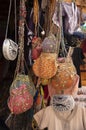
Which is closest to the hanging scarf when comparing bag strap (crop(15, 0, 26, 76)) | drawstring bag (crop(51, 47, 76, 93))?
drawstring bag (crop(51, 47, 76, 93))

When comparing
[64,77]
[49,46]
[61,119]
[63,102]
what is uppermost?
[49,46]

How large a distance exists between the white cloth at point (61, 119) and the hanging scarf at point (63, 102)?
0.19ft

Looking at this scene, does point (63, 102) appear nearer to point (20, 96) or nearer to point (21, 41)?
point (20, 96)

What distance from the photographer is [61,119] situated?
1473 millimetres

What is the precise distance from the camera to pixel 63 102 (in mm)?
1391

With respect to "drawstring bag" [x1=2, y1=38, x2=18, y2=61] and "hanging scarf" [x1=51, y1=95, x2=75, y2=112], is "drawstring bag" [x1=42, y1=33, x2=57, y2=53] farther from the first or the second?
"hanging scarf" [x1=51, y1=95, x2=75, y2=112]

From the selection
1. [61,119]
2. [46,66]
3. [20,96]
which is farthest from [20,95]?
[61,119]

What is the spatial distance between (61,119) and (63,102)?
135 mm

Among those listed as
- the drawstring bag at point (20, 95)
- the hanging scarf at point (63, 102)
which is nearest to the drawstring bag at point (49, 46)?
the drawstring bag at point (20, 95)

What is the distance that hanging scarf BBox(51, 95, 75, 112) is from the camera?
139cm

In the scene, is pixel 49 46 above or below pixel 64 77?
above

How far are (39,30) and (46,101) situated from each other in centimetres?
44

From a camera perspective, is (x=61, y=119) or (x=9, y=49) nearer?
(x=9, y=49)

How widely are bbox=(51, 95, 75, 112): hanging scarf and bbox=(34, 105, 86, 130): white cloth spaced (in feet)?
0.19
